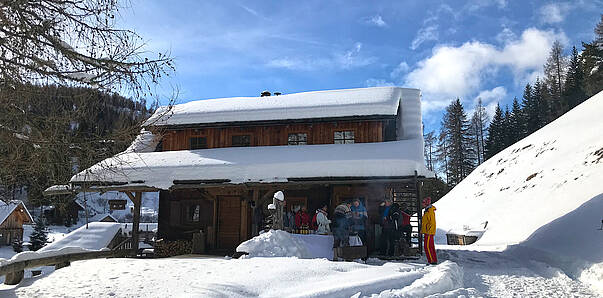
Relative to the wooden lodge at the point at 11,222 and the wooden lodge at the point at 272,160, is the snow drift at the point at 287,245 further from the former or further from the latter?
the wooden lodge at the point at 11,222

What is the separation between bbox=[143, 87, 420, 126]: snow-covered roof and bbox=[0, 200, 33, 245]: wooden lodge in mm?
20543

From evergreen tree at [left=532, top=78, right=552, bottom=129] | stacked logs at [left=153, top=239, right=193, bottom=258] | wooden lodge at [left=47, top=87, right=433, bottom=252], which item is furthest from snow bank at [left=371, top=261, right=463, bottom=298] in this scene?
evergreen tree at [left=532, top=78, right=552, bottom=129]

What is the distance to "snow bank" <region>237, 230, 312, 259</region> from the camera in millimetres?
10398

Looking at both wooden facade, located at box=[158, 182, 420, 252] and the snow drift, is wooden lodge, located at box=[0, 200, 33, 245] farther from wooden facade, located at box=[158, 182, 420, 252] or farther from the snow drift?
the snow drift

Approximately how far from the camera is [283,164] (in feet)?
49.0

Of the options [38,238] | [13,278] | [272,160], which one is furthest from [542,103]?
[13,278]

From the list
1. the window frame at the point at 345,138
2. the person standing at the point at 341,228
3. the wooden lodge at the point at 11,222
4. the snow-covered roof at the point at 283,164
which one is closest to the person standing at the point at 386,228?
the snow-covered roof at the point at 283,164

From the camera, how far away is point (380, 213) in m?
14.8

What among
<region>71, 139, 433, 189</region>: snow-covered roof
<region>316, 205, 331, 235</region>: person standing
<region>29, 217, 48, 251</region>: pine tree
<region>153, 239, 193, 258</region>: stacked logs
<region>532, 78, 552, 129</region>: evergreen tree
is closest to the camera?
<region>316, 205, 331, 235</region>: person standing

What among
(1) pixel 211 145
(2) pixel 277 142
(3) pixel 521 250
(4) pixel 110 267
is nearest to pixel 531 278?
(3) pixel 521 250

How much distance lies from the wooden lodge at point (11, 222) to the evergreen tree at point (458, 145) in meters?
42.6

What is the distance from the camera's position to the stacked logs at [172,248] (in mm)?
16062

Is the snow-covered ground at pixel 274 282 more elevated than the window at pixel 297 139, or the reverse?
the window at pixel 297 139

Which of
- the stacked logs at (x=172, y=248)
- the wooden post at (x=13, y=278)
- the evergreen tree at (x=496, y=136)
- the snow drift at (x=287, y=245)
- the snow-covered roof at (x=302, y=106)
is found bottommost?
the stacked logs at (x=172, y=248)
